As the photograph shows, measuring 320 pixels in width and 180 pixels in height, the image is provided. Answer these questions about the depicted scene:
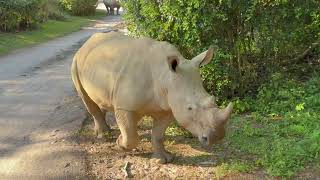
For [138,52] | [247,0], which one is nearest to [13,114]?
[138,52]

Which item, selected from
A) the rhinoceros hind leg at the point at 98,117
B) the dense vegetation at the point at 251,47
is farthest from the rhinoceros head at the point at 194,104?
the rhinoceros hind leg at the point at 98,117

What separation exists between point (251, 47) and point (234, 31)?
479mm

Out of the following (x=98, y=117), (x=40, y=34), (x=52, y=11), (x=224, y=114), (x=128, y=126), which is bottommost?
(x=40, y=34)

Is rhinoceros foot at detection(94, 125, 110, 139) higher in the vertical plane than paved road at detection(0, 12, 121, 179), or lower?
higher

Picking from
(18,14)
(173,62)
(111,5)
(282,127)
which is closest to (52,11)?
(18,14)

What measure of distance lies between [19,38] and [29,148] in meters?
14.1

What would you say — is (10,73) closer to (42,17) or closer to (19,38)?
(19,38)

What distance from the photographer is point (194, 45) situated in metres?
8.12

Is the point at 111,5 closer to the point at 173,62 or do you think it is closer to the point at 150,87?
the point at 150,87

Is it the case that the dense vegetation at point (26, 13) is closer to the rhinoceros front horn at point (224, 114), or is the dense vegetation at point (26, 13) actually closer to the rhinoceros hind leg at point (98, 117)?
the rhinoceros hind leg at point (98, 117)

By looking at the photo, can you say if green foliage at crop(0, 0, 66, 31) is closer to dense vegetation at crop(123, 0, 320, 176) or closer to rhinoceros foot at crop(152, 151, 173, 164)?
dense vegetation at crop(123, 0, 320, 176)

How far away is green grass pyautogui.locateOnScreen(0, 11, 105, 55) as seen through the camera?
60.2 ft

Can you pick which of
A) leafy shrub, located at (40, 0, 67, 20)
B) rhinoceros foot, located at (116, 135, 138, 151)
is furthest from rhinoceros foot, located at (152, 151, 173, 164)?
leafy shrub, located at (40, 0, 67, 20)

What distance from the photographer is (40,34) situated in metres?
22.2
